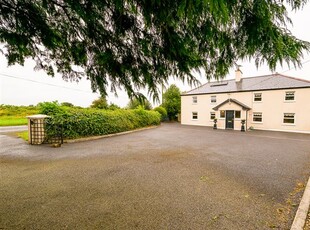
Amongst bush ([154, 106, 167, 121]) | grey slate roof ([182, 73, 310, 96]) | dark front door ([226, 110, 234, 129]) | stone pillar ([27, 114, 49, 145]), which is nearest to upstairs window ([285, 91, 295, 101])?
grey slate roof ([182, 73, 310, 96])

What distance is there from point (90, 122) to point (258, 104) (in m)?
20.0

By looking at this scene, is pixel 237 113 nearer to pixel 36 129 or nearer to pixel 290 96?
pixel 290 96

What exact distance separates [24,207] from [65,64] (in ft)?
10.7

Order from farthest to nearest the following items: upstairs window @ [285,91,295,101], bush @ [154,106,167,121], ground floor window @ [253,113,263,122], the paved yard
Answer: bush @ [154,106,167,121] → ground floor window @ [253,113,263,122] → upstairs window @ [285,91,295,101] → the paved yard

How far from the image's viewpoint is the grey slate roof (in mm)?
19422

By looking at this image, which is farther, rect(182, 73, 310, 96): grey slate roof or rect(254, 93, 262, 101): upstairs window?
rect(254, 93, 262, 101): upstairs window

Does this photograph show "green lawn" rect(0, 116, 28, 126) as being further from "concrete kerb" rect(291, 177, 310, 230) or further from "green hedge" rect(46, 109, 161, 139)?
"concrete kerb" rect(291, 177, 310, 230)

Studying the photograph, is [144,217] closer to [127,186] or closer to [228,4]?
[127,186]

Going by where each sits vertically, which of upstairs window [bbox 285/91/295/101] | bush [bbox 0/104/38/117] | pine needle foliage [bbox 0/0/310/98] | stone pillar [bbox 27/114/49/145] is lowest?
stone pillar [bbox 27/114/49/145]

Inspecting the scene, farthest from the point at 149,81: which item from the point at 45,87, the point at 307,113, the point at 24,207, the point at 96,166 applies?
the point at 45,87

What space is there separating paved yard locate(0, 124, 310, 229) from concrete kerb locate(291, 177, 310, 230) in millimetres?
116

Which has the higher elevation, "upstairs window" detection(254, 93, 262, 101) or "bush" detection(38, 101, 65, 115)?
"upstairs window" detection(254, 93, 262, 101)

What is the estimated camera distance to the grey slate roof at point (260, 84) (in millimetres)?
19422

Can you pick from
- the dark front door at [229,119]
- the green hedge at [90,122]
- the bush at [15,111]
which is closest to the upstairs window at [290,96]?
the dark front door at [229,119]
